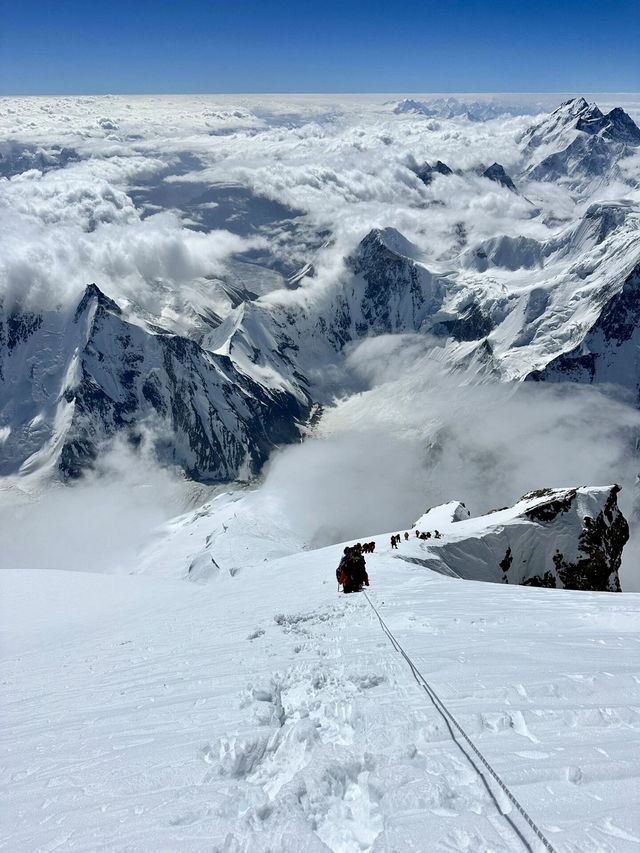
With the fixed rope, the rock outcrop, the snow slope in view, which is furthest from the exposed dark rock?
the fixed rope

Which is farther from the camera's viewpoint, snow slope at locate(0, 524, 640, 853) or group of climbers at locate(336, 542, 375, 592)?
group of climbers at locate(336, 542, 375, 592)

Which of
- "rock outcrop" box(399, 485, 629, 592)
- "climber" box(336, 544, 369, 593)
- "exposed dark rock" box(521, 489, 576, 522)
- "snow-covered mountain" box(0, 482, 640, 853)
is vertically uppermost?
"snow-covered mountain" box(0, 482, 640, 853)

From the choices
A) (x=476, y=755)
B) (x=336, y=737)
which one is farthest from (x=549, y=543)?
(x=336, y=737)

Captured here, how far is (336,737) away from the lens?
8789 millimetres

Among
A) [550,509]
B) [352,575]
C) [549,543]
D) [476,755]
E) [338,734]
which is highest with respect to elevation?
[476,755]

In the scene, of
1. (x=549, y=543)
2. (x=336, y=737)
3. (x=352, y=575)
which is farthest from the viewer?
(x=549, y=543)

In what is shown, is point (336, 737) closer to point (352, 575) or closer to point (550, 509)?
point (352, 575)

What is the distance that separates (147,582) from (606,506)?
1837 inches

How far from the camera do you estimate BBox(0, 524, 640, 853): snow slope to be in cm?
648

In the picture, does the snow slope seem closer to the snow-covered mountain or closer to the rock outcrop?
the snow-covered mountain

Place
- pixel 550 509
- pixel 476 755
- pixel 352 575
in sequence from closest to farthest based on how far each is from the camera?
pixel 476 755, pixel 352 575, pixel 550 509

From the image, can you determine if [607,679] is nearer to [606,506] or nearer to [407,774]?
[407,774]

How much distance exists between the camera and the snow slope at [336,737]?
648cm

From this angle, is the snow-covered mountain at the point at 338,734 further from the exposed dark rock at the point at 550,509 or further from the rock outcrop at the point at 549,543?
the exposed dark rock at the point at 550,509
